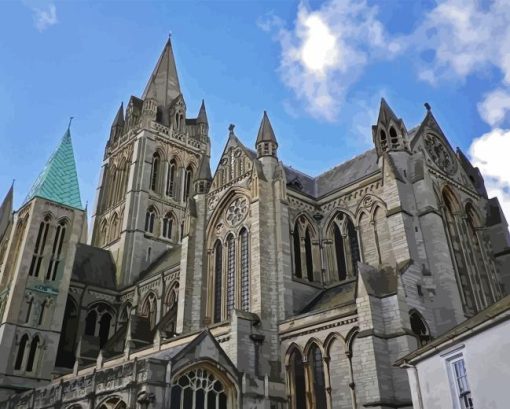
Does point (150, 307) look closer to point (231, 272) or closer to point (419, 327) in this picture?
point (231, 272)

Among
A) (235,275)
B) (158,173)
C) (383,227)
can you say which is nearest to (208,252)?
(235,275)

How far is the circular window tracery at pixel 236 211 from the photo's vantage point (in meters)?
31.2

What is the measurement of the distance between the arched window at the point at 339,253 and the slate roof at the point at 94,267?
24531mm

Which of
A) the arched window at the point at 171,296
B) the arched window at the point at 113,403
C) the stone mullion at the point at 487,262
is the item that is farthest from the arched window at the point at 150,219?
the arched window at the point at 113,403

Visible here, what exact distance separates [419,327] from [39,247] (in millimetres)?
30350

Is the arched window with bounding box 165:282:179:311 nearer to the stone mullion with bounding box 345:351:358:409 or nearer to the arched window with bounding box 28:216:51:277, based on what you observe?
the arched window with bounding box 28:216:51:277

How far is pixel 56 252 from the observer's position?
41.3m

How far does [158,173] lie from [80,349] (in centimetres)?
2370

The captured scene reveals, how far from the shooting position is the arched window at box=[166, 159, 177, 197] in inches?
2206

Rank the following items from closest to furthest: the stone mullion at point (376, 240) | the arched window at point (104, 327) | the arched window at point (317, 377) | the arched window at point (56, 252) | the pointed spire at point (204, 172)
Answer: the arched window at point (317, 377)
the stone mullion at point (376, 240)
the pointed spire at point (204, 172)
the arched window at point (56, 252)
the arched window at point (104, 327)

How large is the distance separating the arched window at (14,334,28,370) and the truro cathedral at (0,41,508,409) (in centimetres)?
9

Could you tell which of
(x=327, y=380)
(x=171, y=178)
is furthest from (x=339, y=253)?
(x=171, y=178)

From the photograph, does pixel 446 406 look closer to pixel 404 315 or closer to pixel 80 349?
pixel 404 315

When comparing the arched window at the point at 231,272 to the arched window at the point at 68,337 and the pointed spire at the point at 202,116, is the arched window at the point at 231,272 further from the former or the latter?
the pointed spire at the point at 202,116
